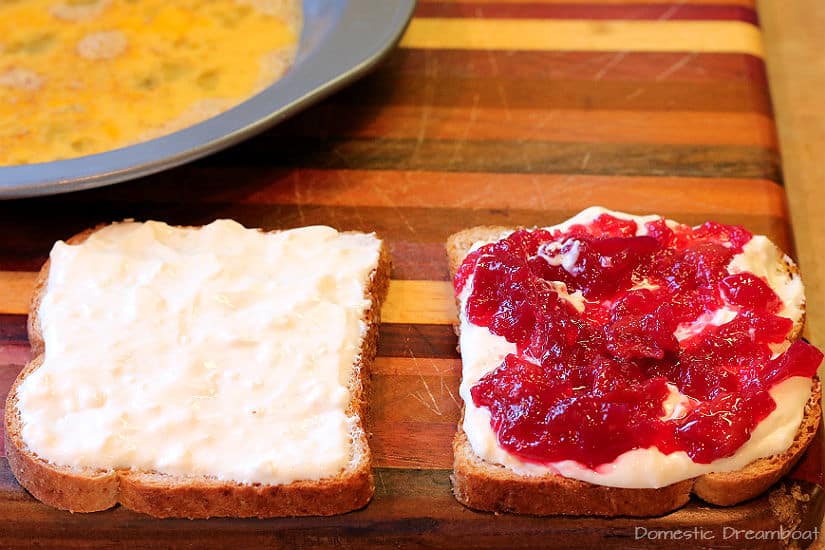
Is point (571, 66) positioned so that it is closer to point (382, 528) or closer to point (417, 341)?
point (417, 341)

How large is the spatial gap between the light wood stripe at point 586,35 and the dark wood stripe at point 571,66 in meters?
0.05

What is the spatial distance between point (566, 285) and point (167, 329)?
1.24 m

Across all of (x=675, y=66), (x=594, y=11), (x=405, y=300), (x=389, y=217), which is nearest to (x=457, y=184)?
(x=389, y=217)

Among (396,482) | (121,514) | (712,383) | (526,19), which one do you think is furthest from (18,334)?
(526,19)

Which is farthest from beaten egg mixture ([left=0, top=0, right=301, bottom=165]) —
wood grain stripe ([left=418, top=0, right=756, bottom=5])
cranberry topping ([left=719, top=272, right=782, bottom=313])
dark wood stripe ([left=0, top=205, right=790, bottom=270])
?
cranberry topping ([left=719, top=272, right=782, bottom=313])

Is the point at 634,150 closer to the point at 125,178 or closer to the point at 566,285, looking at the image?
the point at 566,285

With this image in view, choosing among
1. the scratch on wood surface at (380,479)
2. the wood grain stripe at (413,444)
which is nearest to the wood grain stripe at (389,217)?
the wood grain stripe at (413,444)

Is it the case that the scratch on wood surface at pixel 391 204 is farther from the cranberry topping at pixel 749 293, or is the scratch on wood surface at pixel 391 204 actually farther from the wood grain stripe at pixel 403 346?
the cranberry topping at pixel 749 293

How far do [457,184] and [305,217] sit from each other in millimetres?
601

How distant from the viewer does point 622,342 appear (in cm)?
276

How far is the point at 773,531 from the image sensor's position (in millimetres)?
2607

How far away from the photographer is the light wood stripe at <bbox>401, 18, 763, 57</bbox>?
14.3ft

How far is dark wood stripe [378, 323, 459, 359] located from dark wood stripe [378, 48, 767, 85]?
53.8 inches

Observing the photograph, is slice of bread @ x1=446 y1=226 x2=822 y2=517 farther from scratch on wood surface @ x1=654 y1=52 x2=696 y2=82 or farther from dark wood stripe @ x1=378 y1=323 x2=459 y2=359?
scratch on wood surface @ x1=654 y1=52 x2=696 y2=82
